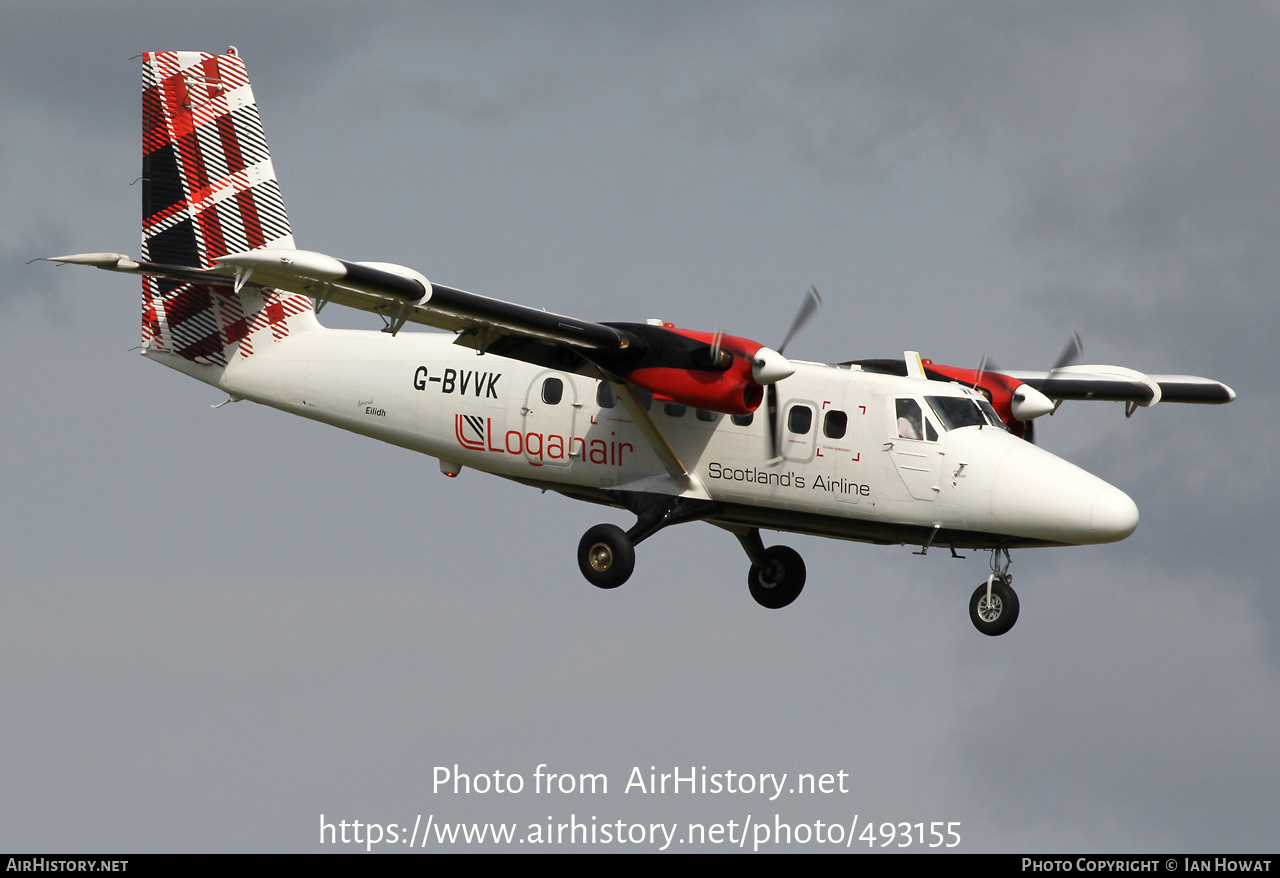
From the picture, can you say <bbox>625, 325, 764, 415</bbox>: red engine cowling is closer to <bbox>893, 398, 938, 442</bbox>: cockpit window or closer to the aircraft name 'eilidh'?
<bbox>893, 398, 938, 442</bbox>: cockpit window

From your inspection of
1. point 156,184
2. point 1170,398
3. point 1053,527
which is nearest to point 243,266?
point 156,184

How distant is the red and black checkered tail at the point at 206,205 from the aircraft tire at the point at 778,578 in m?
7.67

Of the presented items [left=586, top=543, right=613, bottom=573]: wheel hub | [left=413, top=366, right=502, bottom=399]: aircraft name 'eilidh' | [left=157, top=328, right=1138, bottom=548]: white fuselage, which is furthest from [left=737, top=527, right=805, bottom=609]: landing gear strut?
[left=413, top=366, right=502, bottom=399]: aircraft name 'eilidh'

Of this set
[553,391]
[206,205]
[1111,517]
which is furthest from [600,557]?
[206,205]

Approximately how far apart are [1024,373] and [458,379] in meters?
8.98

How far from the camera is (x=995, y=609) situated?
73.6 ft

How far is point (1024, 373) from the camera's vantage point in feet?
92.6

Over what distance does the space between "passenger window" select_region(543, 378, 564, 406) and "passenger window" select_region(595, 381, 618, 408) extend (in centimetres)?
57

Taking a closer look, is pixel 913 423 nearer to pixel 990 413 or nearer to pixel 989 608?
pixel 990 413

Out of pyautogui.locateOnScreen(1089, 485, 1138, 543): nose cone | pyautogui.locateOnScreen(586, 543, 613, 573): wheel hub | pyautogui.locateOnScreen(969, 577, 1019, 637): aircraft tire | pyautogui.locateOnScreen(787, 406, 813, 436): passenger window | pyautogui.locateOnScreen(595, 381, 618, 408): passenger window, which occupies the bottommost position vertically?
pyautogui.locateOnScreen(969, 577, 1019, 637): aircraft tire

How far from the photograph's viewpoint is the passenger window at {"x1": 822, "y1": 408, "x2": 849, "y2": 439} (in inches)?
914

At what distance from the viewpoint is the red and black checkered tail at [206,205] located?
26.8 m

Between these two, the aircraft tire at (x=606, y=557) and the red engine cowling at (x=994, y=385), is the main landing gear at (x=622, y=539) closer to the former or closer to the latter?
the aircraft tire at (x=606, y=557)

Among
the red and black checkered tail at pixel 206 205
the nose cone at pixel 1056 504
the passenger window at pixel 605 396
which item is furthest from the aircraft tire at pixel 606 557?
the red and black checkered tail at pixel 206 205
